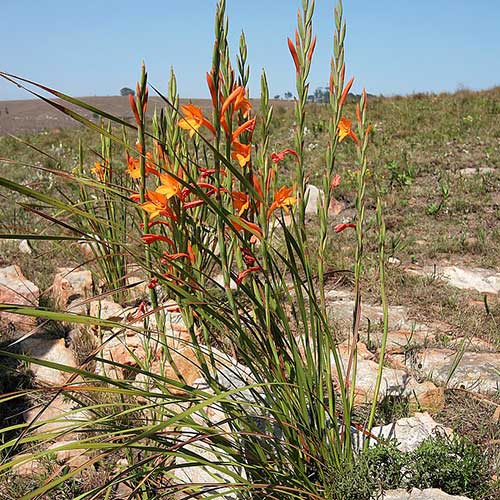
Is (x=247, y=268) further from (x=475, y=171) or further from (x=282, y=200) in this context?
(x=475, y=171)

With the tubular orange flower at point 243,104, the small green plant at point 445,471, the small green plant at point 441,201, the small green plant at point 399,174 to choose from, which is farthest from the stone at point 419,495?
the small green plant at point 399,174

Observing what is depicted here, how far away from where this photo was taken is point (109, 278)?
3436mm

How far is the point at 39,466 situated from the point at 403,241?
3369mm

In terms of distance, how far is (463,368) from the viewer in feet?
9.06

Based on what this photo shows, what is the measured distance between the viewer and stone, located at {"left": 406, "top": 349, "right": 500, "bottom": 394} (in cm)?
261

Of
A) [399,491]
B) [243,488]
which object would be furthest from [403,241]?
[243,488]

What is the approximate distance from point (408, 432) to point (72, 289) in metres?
2.19

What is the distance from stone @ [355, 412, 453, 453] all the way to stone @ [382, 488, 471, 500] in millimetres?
186

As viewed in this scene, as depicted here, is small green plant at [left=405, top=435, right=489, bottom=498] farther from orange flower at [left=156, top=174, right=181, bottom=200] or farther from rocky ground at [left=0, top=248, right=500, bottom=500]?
orange flower at [left=156, top=174, right=181, bottom=200]

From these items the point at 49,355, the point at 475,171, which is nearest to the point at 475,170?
the point at 475,171

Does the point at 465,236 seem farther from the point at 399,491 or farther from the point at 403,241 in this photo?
the point at 399,491

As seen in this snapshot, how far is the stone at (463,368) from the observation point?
8.55 ft

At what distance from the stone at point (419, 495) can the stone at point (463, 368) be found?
0.90 meters

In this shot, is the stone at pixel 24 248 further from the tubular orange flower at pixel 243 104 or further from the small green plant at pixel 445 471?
the small green plant at pixel 445 471
